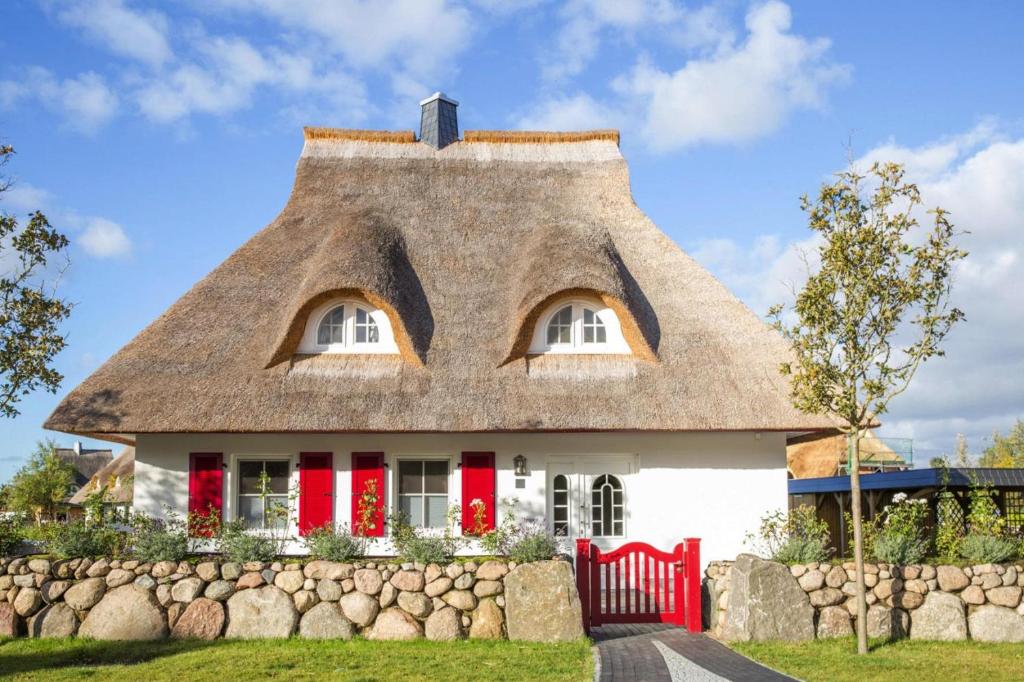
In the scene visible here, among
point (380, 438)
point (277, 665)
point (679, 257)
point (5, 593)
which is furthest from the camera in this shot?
point (679, 257)

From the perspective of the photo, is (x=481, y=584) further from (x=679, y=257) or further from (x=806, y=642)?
(x=679, y=257)

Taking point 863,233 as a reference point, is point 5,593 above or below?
below

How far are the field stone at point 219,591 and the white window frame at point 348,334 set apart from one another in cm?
483

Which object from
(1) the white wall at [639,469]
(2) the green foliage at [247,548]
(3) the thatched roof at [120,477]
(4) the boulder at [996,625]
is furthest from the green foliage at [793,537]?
(3) the thatched roof at [120,477]

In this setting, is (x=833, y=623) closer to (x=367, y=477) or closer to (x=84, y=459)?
(x=367, y=477)

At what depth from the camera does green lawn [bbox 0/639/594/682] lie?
9.47 m

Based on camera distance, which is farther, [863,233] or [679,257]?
[679,257]

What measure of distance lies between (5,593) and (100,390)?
3.57 metres

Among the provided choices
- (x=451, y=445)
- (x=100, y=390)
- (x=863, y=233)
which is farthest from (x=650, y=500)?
(x=100, y=390)

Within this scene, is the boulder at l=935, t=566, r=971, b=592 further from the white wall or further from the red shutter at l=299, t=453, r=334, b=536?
the red shutter at l=299, t=453, r=334, b=536

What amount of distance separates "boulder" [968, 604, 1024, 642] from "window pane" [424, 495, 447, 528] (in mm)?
8057

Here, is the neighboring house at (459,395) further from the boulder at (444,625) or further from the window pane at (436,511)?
A: the boulder at (444,625)

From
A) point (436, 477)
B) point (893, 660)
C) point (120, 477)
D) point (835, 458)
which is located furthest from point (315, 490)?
point (835, 458)

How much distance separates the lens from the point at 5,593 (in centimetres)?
1190
